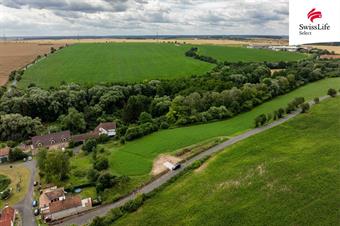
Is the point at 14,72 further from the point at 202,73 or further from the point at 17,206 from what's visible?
the point at 17,206

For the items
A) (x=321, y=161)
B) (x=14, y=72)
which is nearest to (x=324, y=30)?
(x=321, y=161)

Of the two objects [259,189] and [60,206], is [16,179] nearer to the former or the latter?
[60,206]

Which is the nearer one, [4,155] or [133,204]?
[133,204]

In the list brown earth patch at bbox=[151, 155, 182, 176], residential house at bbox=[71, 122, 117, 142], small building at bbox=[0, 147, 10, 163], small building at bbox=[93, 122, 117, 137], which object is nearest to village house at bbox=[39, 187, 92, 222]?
brown earth patch at bbox=[151, 155, 182, 176]

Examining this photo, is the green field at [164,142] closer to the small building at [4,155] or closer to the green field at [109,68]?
the small building at [4,155]

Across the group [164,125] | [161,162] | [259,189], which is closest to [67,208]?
[161,162]
